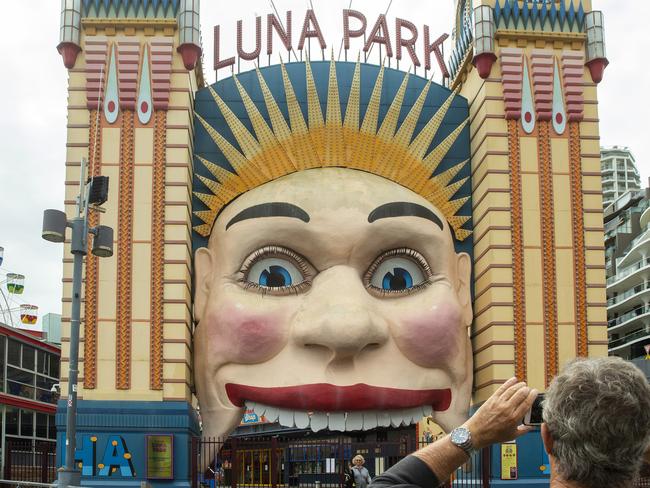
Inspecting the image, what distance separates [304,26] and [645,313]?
47545 millimetres

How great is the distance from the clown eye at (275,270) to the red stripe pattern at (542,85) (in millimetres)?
5554

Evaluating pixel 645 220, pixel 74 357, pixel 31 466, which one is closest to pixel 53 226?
pixel 74 357

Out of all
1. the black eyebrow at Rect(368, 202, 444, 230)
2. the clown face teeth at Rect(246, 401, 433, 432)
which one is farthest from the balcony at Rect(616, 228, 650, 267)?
the clown face teeth at Rect(246, 401, 433, 432)

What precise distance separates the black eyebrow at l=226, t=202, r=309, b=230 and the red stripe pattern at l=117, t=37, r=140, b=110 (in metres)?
3.11

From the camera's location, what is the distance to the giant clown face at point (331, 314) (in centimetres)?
1659

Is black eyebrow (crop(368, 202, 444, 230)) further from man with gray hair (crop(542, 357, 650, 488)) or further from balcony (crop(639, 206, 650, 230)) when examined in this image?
balcony (crop(639, 206, 650, 230))

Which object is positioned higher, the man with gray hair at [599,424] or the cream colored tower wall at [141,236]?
the cream colored tower wall at [141,236]

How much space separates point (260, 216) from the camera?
675 inches

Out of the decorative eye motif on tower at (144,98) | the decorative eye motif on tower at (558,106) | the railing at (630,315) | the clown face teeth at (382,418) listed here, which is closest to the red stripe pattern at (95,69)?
the decorative eye motif on tower at (144,98)

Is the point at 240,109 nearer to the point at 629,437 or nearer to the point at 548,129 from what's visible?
the point at 548,129

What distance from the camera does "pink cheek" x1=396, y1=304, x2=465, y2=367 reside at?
1684 cm

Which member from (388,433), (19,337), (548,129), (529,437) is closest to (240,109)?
(548,129)

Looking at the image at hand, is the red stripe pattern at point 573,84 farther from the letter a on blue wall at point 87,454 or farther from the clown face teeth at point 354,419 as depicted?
the letter a on blue wall at point 87,454

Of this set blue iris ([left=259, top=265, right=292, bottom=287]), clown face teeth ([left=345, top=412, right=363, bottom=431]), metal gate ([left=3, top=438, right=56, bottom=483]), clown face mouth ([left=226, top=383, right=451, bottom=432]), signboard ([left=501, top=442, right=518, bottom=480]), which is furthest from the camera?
metal gate ([left=3, top=438, right=56, bottom=483])
